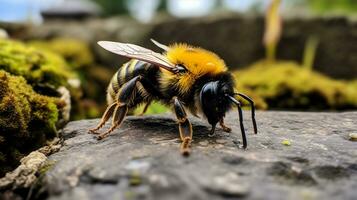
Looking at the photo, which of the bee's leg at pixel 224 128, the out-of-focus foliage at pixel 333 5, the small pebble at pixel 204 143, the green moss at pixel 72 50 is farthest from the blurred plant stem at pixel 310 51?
the small pebble at pixel 204 143

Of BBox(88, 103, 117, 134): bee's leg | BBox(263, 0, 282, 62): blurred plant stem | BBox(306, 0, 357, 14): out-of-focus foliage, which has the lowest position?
BBox(88, 103, 117, 134): bee's leg

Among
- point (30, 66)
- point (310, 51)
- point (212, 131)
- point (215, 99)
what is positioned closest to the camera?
point (215, 99)

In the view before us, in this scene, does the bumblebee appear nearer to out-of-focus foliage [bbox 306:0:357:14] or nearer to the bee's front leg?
the bee's front leg

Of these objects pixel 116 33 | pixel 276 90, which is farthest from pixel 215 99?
pixel 116 33

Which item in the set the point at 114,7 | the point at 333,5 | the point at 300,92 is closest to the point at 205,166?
the point at 300,92

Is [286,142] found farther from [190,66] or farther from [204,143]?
[190,66]

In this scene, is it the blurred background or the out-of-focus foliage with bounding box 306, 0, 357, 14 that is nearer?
the blurred background

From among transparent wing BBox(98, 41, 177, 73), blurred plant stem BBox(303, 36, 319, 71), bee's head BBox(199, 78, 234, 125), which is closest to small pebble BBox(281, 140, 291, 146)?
bee's head BBox(199, 78, 234, 125)

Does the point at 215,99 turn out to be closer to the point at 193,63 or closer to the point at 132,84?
the point at 193,63
